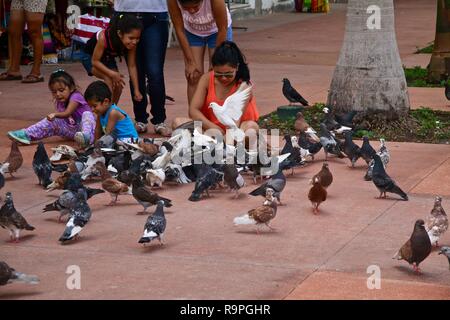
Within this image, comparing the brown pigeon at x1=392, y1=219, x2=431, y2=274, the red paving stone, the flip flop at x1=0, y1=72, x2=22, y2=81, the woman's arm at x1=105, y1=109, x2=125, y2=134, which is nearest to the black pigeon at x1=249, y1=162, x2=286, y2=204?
the red paving stone

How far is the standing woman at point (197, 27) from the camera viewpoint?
9.88m

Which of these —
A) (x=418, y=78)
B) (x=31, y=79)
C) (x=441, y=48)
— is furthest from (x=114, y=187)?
(x=418, y=78)

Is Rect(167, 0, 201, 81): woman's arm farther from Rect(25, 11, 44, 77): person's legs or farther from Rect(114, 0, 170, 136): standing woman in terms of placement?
Rect(25, 11, 44, 77): person's legs

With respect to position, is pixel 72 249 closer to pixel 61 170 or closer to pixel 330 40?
pixel 61 170

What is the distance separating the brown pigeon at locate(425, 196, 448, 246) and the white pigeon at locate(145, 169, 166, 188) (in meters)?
2.49

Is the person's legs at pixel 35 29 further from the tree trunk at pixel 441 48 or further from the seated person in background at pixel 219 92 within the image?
the tree trunk at pixel 441 48

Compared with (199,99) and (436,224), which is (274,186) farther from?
(199,99)

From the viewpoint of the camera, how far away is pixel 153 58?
34.7ft

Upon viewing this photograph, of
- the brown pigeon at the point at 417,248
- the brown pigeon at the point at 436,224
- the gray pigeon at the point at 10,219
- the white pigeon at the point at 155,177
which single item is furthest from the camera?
the white pigeon at the point at 155,177

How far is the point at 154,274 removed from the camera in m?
6.28

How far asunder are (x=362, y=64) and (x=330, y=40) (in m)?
9.22

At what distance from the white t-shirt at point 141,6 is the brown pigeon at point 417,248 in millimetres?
5016

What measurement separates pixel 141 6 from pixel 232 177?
3.01 metres

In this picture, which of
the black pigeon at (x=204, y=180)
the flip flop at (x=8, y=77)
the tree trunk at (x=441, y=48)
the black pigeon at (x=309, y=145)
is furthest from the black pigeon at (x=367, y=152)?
the flip flop at (x=8, y=77)
